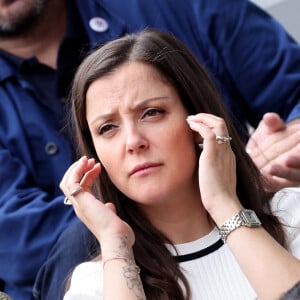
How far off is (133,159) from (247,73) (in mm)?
779

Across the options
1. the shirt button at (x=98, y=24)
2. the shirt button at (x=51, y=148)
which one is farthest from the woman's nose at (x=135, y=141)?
the shirt button at (x=98, y=24)

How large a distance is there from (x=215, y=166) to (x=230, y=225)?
0.38 ft

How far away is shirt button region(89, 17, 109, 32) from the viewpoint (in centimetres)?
191

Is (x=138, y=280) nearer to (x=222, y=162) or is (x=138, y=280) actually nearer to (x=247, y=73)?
(x=222, y=162)

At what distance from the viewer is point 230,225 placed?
113 centimetres

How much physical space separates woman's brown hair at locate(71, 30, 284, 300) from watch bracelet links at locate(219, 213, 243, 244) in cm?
14

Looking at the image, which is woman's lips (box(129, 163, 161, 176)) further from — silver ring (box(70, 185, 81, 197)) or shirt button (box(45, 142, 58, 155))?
shirt button (box(45, 142, 58, 155))

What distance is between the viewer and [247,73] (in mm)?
1885

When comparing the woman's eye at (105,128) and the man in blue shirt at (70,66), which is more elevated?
the woman's eye at (105,128)

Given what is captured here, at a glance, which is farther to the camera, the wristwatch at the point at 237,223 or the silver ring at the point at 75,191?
the silver ring at the point at 75,191

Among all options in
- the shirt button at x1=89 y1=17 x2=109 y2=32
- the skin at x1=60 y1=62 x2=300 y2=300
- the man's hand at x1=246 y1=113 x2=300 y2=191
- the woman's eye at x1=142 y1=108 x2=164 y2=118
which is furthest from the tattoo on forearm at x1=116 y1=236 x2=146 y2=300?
the shirt button at x1=89 y1=17 x2=109 y2=32

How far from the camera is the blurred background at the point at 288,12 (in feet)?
8.93

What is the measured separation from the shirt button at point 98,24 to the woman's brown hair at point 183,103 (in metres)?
0.55

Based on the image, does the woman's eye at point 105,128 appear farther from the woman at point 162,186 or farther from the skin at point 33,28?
the skin at point 33,28
